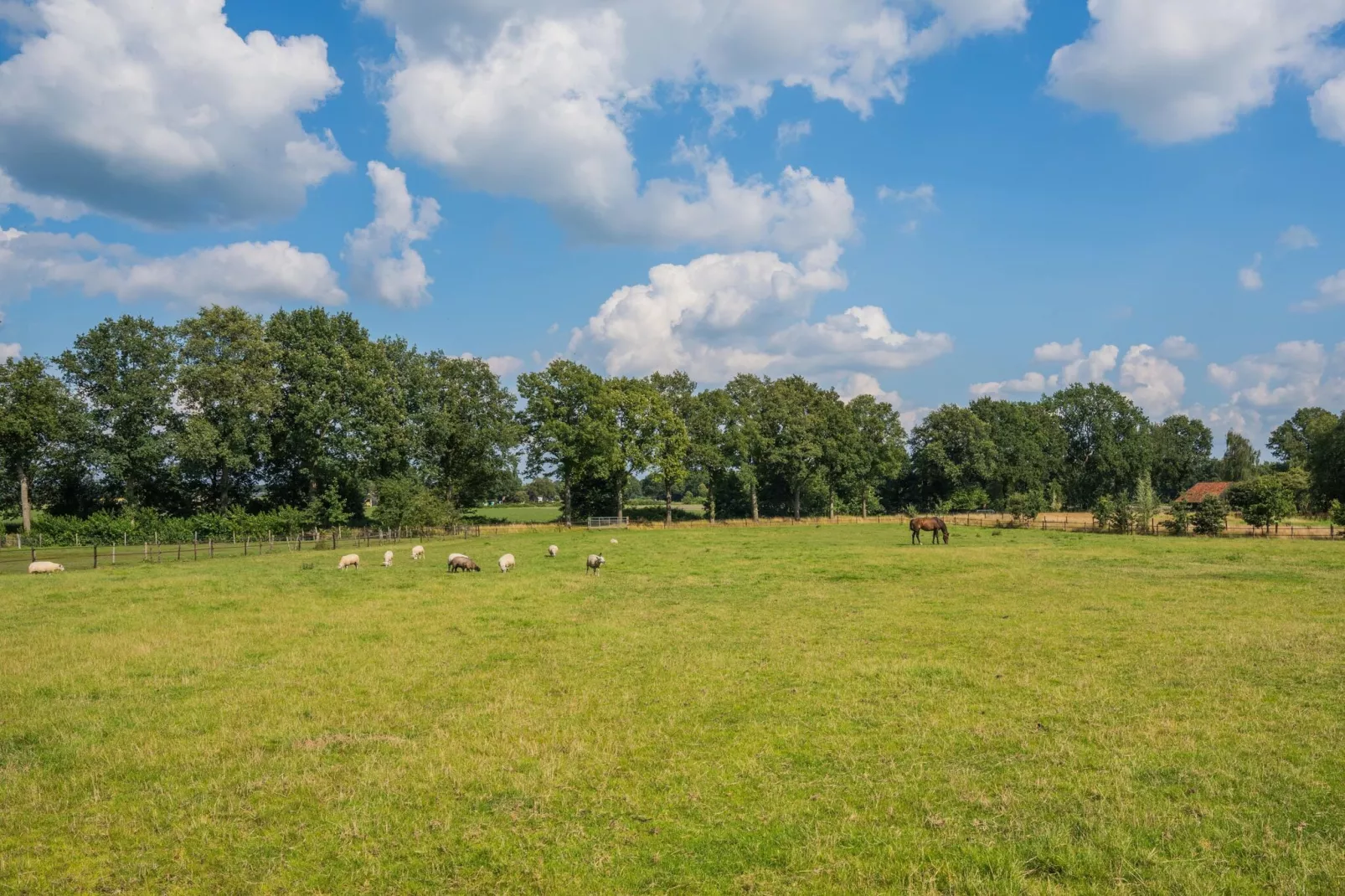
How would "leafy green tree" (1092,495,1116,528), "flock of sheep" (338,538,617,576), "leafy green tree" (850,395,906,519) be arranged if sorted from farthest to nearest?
"leafy green tree" (850,395,906,519) → "leafy green tree" (1092,495,1116,528) → "flock of sheep" (338,538,617,576)

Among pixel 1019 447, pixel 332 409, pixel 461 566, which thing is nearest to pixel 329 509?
pixel 332 409

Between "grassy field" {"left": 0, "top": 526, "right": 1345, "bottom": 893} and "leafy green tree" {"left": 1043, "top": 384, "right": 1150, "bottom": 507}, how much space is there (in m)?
93.5

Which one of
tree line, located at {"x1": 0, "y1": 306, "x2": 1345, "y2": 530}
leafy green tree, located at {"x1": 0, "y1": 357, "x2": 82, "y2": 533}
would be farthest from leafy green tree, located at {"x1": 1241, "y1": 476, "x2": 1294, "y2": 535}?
leafy green tree, located at {"x1": 0, "y1": 357, "x2": 82, "y2": 533}

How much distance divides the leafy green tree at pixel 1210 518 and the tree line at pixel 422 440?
2.73 metres

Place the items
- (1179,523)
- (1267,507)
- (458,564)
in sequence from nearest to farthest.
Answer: (458,564)
(1267,507)
(1179,523)

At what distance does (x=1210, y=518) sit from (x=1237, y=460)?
104m

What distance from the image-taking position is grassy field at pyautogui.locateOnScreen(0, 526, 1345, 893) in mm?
6477

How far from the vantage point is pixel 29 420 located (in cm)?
5288

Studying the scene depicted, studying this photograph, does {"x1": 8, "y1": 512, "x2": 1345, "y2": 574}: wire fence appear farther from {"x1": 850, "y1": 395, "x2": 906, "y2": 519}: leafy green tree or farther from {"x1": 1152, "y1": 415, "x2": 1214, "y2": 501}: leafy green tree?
{"x1": 1152, "y1": 415, "x2": 1214, "y2": 501}: leafy green tree

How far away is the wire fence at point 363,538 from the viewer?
38.9 m

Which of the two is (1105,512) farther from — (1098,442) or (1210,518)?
(1098,442)

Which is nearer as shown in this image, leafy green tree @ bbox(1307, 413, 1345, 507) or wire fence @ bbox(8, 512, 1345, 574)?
wire fence @ bbox(8, 512, 1345, 574)

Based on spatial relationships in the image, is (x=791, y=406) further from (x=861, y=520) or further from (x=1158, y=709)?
(x=1158, y=709)

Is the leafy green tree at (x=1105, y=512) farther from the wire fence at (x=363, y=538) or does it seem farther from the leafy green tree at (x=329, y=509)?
the leafy green tree at (x=329, y=509)
